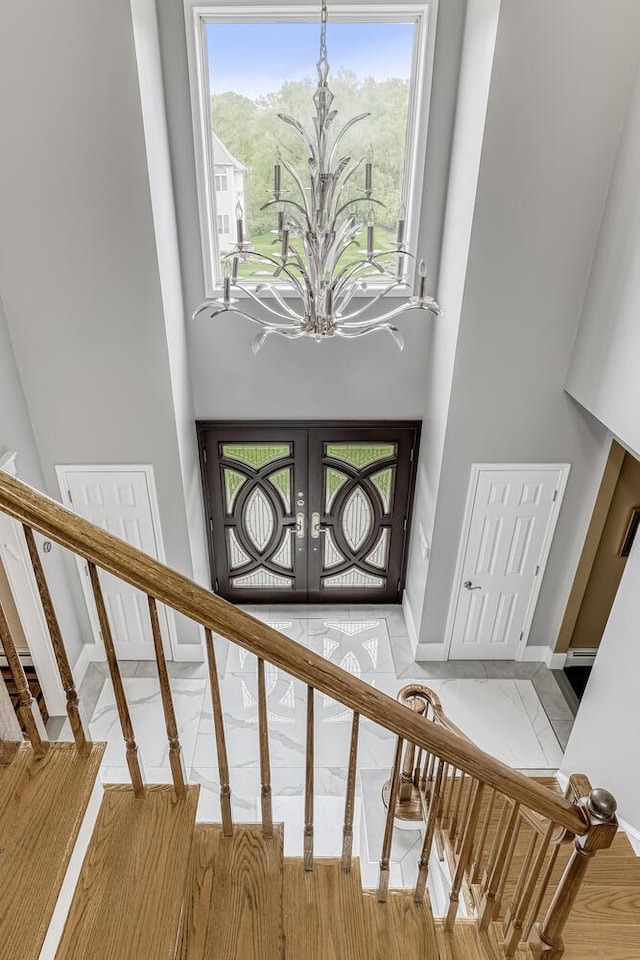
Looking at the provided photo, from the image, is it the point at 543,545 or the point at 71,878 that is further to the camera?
the point at 543,545

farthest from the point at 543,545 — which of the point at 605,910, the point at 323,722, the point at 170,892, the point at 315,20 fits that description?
the point at 170,892

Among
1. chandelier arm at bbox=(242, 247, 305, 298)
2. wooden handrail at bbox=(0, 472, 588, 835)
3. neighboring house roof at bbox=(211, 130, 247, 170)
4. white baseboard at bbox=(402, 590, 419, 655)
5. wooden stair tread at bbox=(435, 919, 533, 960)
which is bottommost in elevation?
white baseboard at bbox=(402, 590, 419, 655)

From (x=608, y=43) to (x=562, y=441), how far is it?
2488mm

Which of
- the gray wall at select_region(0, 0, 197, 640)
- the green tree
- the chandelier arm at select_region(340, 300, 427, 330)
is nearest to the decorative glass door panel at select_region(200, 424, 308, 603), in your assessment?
the gray wall at select_region(0, 0, 197, 640)

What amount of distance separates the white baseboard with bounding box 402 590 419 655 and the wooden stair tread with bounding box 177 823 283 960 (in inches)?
154

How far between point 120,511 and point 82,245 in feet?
6.55

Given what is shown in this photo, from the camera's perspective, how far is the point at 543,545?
516 cm

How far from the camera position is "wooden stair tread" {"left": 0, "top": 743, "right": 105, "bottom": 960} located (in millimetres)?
1368

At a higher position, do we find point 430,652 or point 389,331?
point 389,331

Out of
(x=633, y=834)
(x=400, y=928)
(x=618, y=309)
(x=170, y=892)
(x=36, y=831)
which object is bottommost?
(x=633, y=834)

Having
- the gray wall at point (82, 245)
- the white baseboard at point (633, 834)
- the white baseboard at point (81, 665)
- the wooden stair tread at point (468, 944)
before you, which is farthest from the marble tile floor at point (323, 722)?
the wooden stair tread at point (468, 944)

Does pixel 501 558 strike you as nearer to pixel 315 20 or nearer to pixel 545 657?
pixel 545 657

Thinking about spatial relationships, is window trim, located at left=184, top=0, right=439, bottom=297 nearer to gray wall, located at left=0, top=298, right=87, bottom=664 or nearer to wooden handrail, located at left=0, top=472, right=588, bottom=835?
gray wall, located at left=0, top=298, right=87, bottom=664

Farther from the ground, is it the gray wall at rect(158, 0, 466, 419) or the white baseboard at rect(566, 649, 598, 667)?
the gray wall at rect(158, 0, 466, 419)
